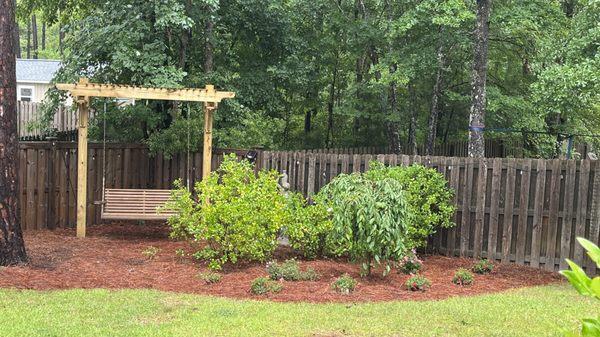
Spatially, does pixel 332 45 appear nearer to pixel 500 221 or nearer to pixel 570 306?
pixel 500 221

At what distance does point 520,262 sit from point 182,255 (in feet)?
16.2

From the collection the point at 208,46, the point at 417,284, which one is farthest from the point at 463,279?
the point at 208,46

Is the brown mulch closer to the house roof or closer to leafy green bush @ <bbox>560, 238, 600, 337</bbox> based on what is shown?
leafy green bush @ <bbox>560, 238, 600, 337</bbox>

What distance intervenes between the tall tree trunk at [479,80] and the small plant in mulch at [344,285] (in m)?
6.01

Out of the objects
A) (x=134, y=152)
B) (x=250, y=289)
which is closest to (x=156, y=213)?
(x=134, y=152)

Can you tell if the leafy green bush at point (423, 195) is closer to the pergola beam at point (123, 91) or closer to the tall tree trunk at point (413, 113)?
the pergola beam at point (123, 91)

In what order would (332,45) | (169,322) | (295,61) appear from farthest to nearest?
(332,45) → (295,61) → (169,322)

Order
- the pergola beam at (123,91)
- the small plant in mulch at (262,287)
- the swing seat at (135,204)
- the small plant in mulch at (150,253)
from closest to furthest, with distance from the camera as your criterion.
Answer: the small plant in mulch at (262,287) < the small plant in mulch at (150,253) < the swing seat at (135,204) < the pergola beam at (123,91)

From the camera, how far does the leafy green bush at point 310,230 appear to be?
28.7ft

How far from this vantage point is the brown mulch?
7.06m

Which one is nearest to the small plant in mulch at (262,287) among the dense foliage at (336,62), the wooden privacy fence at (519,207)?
the wooden privacy fence at (519,207)

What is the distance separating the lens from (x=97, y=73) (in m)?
12.9

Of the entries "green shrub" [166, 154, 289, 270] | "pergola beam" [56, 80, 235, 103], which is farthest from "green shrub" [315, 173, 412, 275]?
"pergola beam" [56, 80, 235, 103]

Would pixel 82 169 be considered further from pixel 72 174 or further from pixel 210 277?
pixel 210 277
